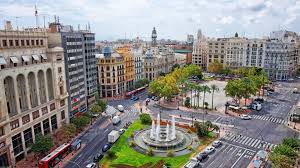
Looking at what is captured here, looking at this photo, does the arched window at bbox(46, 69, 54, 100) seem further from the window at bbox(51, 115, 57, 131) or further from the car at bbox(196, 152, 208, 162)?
the car at bbox(196, 152, 208, 162)

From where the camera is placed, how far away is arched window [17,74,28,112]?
262ft

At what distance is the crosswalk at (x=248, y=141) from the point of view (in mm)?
84875

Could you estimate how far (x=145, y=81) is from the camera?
177 meters

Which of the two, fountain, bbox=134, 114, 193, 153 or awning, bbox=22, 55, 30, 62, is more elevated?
awning, bbox=22, 55, 30, 62

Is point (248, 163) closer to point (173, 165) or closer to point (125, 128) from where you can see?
point (173, 165)

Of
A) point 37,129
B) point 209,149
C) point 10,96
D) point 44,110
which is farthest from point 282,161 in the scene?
point 10,96

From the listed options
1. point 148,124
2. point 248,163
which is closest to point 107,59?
point 148,124

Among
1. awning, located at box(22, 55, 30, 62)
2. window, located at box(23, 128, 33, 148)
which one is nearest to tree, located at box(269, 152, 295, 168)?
window, located at box(23, 128, 33, 148)

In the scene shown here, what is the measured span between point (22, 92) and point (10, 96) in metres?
5.04

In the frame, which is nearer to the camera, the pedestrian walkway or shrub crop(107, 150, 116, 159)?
shrub crop(107, 150, 116, 159)

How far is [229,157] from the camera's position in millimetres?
77438

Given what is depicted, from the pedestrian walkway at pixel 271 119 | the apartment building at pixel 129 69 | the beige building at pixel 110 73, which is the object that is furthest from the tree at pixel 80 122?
the pedestrian walkway at pixel 271 119

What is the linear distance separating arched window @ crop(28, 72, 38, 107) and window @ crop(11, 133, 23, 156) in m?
12.2

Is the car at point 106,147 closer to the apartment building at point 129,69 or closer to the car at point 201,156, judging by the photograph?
the car at point 201,156
